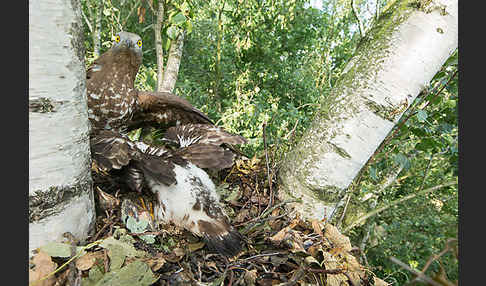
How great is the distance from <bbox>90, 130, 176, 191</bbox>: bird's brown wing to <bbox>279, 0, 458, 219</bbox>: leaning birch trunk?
61cm

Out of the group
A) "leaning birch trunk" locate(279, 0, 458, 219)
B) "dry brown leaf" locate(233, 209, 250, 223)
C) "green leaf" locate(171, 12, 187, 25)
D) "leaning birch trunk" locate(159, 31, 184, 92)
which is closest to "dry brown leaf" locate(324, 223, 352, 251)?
"leaning birch trunk" locate(279, 0, 458, 219)

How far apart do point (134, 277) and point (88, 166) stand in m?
0.41

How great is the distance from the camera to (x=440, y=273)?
0.42 meters

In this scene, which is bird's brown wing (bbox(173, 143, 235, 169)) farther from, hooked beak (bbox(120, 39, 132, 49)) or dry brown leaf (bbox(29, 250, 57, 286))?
hooked beak (bbox(120, 39, 132, 49))

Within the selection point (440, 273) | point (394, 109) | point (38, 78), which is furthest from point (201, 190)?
point (440, 273)

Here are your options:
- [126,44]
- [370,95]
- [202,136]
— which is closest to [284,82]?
[126,44]

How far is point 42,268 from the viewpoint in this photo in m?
0.78

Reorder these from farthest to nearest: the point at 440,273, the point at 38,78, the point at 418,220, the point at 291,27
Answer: the point at 291,27 < the point at 418,220 < the point at 38,78 < the point at 440,273

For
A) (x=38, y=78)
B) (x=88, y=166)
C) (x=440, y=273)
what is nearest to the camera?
(x=440, y=273)

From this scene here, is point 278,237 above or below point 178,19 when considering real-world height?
below

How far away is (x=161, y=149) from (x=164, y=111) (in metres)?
0.58

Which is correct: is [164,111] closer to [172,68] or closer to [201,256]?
[172,68]

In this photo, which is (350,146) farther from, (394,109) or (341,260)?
(341,260)

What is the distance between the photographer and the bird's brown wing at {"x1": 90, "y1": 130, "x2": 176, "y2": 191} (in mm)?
1171
